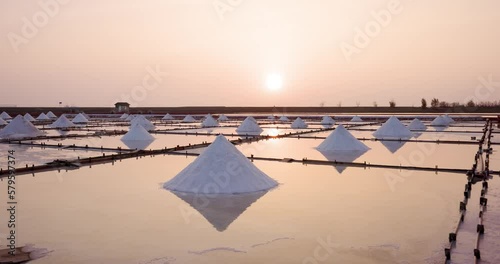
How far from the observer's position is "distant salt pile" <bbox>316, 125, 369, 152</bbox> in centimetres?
1468

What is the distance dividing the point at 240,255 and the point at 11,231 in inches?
119

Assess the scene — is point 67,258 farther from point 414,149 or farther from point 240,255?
point 414,149

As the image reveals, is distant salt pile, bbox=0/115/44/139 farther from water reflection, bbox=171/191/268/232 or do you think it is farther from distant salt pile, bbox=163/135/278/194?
water reflection, bbox=171/191/268/232

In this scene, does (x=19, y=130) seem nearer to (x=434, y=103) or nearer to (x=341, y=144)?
(x=341, y=144)

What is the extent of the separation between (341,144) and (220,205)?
8.88m

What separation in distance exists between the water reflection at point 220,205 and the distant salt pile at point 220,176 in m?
0.19

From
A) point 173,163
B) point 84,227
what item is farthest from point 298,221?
point 173,163

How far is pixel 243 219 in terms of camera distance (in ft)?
19.9

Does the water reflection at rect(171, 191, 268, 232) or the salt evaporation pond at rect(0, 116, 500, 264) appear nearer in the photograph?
the salt evaporation pond at rect(0, 116, 500, 264)

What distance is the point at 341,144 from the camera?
584 inches

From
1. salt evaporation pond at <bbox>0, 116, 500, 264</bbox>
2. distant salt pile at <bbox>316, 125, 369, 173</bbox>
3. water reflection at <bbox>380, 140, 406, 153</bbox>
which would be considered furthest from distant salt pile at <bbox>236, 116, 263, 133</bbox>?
salt evaporation pond at <bbox>0, 116, 500, 264</bbox>

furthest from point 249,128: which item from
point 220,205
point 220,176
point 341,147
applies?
point 220,205

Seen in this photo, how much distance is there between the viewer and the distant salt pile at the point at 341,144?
1468cm

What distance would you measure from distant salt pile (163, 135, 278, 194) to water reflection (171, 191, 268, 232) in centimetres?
19
